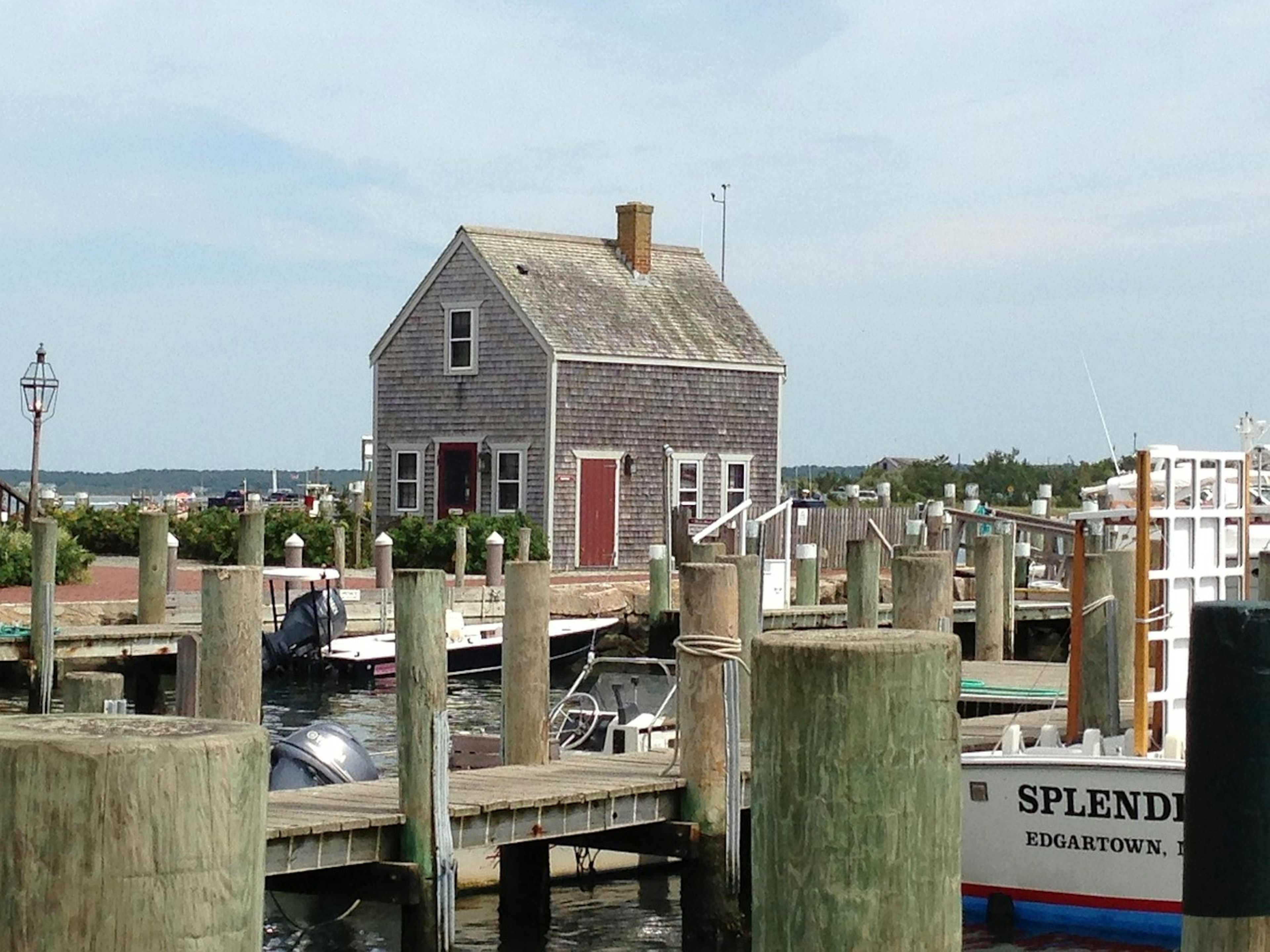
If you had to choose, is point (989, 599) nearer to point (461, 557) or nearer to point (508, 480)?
point (461, 557)

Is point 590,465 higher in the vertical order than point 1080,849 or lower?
higher

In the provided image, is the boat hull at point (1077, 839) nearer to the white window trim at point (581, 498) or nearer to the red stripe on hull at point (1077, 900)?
the red stripe on hull at point (1077, 900)

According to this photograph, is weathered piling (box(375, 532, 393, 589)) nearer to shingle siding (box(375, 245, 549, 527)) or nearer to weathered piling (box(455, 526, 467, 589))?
weathered piling (box(455, 526, 467, 589))

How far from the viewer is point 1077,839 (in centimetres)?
1254

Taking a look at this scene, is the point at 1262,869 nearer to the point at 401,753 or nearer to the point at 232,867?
the point at 232,867

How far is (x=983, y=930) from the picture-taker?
1286 cm

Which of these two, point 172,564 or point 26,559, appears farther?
point 26,559

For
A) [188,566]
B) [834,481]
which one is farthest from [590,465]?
[834,481]

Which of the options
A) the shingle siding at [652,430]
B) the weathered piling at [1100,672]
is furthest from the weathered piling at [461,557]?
the weathered piling at [1100,672]

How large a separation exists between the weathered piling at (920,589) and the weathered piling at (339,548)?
52.4ft

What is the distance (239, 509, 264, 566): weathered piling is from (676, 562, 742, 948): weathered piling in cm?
1085

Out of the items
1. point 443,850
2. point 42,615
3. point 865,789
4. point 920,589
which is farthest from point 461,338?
point 865,789

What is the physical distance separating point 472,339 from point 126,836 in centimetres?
3420

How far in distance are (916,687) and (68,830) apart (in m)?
1.51
